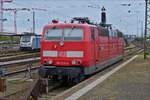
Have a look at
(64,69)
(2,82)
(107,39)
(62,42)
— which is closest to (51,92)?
(64,69)

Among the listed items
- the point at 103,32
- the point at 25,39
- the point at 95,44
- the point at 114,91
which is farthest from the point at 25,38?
the point at 114,91

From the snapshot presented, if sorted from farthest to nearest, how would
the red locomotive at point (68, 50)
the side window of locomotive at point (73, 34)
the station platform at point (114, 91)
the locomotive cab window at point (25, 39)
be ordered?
the locomotive cab window at point (25, 39)
the side window of locomotive at point (73, 34)
the red locomotive at point (68, 50)
the station platform at point (114, 91)

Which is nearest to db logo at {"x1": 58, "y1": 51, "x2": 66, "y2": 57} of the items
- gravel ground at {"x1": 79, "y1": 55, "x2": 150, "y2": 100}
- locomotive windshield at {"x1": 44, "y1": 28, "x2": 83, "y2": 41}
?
locomotive windshield at {"x1": 44, "y1": 28, "x2": 83, "y2": 41}

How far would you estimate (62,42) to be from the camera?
17.6 metres

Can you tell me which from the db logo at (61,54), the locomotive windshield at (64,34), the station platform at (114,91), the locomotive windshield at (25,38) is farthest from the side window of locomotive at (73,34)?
the locomotive windshield at (25,38)

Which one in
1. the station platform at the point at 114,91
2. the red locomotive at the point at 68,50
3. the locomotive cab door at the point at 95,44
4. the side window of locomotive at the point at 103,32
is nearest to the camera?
the station platform at the point at 114,91

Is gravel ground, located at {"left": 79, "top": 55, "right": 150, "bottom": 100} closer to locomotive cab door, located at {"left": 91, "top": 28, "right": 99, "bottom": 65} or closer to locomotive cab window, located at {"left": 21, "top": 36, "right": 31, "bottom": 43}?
locomotive cab door, located at {"left": 91, "top": 28, "right": 99, "bottom": 65}

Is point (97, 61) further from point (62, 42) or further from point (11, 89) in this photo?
point (11, 89)

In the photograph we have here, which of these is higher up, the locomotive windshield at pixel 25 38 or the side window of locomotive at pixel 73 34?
the side window of locomotive at pixel 73 34

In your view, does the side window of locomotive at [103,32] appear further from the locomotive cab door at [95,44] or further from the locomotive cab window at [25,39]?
the locomotive cab window at [25,39]

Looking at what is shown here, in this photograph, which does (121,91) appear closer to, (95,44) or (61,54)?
(61,54)

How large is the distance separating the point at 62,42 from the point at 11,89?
311 centimetres

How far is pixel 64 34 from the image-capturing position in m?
→ 17.8

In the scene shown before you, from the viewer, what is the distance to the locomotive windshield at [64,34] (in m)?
17.6
